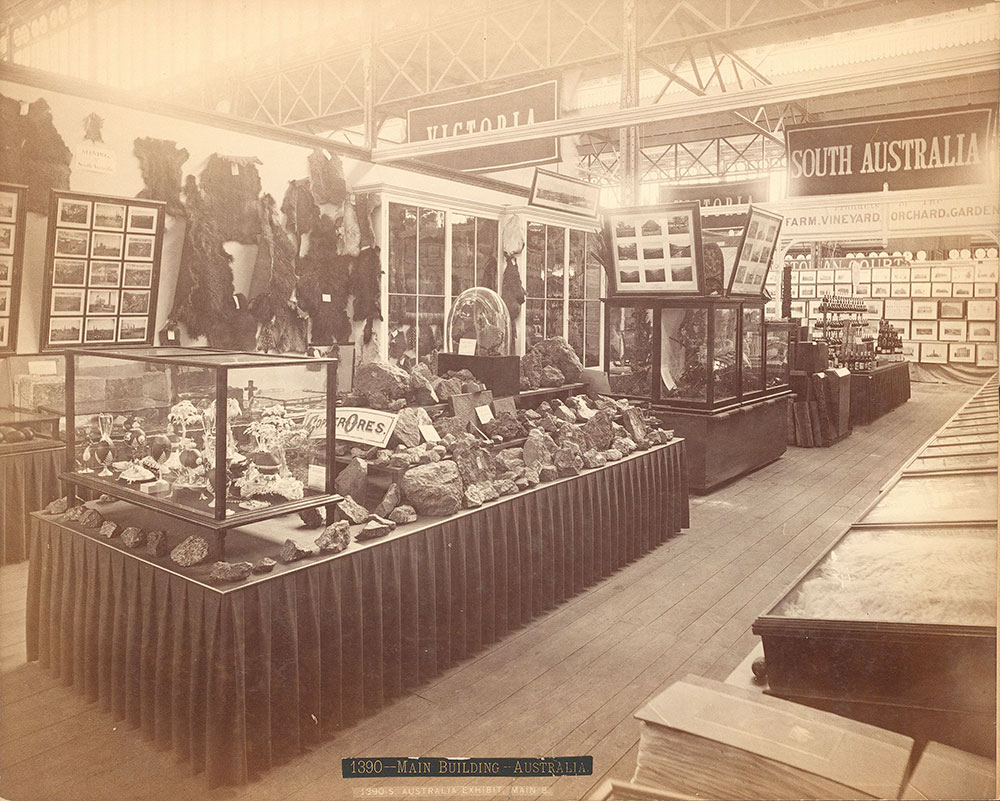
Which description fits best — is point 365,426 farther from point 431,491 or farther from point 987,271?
point 987,271

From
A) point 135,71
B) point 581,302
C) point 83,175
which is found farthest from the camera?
point 581,302

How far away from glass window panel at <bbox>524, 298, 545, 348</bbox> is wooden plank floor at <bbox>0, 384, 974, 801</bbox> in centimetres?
446

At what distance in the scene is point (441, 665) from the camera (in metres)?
2.83

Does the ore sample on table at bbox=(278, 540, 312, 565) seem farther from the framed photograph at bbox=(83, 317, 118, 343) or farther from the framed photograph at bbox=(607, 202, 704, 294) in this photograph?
the framed photograph at bbox=(607, 202, 704, 294)

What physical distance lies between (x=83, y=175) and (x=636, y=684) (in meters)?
4.00

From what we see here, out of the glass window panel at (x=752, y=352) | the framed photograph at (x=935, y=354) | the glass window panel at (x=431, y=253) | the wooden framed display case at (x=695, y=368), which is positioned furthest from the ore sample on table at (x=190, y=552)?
the glass window panel at (x=431, y=253)

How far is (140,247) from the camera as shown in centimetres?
441

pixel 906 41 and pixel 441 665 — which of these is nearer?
pixel 441 665

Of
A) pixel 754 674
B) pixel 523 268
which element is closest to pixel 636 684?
pixel 754 674

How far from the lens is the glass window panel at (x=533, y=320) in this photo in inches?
340

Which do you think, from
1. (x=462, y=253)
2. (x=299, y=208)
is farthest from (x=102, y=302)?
(x=462, y=253)

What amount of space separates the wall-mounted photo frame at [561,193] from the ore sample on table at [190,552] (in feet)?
11.2

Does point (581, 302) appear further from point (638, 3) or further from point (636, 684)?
point (636, 684)

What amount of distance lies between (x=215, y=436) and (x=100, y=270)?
2.61 m
